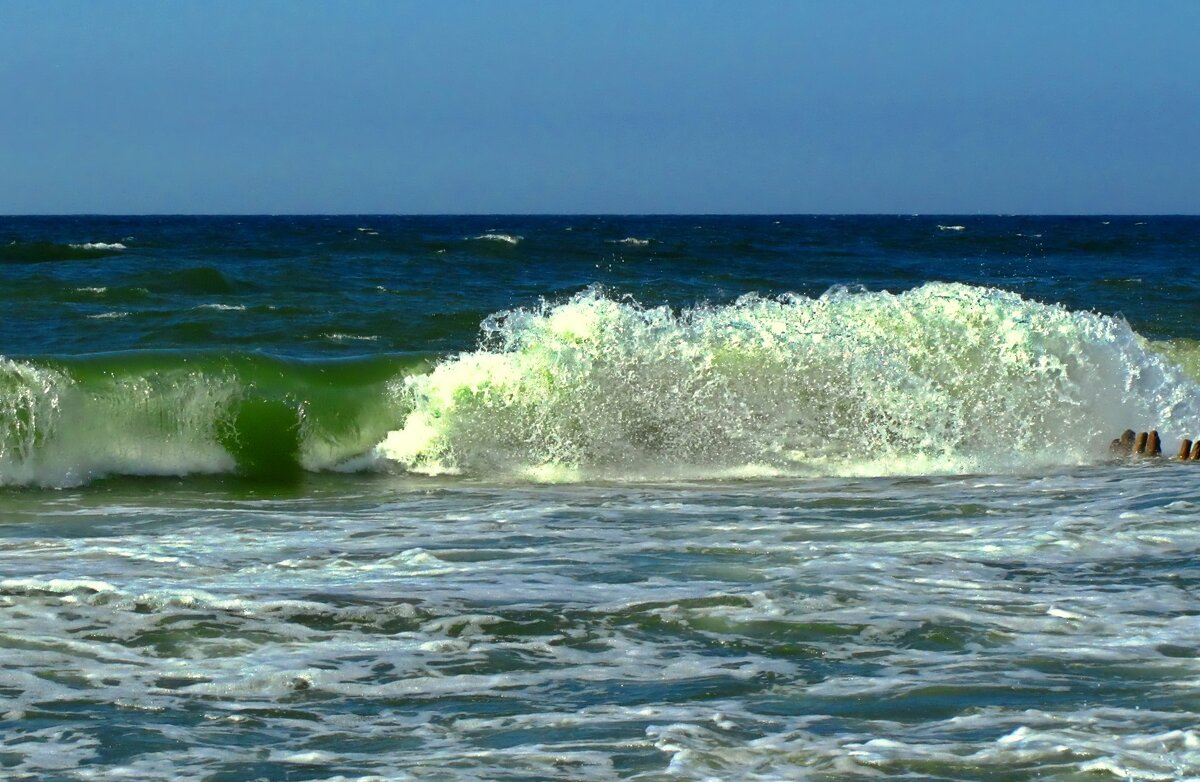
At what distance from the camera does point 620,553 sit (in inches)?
247

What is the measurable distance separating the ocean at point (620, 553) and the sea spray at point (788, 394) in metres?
0.03

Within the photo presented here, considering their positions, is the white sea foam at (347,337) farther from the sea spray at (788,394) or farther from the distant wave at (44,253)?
the distant wave at (44,253)

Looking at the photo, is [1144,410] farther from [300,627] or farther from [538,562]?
[300,627]

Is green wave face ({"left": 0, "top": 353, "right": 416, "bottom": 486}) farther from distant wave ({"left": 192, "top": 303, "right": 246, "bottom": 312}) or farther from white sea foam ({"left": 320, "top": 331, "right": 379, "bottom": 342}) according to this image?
distant wave ({"left": 192, "top": 303, "right": 246, "bottom": 312})

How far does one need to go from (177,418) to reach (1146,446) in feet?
20.3

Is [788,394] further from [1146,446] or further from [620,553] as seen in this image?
[620,553]

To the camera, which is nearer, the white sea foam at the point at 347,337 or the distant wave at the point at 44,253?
the white sea foam at the point at 347,337

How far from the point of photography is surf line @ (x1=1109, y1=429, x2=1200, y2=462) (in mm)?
9422

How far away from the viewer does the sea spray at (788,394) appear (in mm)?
9602

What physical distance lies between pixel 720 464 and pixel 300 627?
4.76 metres

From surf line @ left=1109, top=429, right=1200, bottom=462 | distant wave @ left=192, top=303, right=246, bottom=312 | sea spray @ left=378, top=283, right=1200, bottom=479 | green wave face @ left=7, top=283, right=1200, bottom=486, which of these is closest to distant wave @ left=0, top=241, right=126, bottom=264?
distant wave @ left=192, top=303, right=246, bottom=312

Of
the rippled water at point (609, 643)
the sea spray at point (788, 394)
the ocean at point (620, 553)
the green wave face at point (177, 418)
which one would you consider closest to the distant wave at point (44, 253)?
the ocean at point (620, 553)

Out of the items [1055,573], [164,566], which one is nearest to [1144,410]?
[1055,573]

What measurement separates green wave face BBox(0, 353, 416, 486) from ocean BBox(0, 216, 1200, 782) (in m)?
0.03
